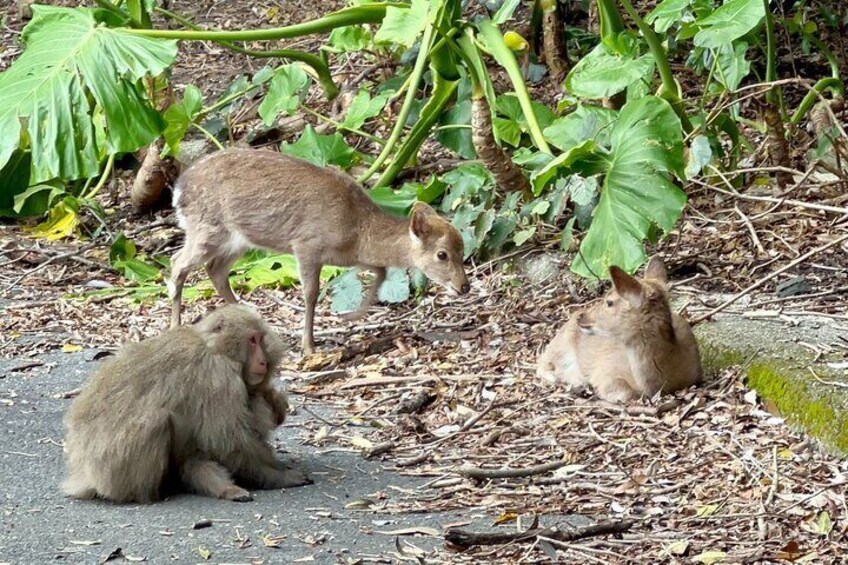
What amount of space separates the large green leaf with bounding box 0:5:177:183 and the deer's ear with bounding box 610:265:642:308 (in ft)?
11.7

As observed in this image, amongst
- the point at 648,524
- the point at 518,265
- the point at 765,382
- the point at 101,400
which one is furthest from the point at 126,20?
the point at 648,524

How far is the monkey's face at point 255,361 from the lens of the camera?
6.09 meters

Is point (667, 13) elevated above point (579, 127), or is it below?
above

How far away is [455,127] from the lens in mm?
10219

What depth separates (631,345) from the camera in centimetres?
704

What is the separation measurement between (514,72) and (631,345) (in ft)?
9.04

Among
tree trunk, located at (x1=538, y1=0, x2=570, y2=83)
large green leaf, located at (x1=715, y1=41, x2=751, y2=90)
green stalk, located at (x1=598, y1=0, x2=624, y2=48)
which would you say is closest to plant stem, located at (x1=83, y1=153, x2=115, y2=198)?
tree trunk, located at (x1=538, y1=0, x2=570, y2=83)

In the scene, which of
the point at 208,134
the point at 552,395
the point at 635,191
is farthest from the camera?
the point at 208,134

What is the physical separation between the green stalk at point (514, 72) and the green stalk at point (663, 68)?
82cm

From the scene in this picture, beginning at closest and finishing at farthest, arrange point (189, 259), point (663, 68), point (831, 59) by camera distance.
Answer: point (663, 68) → point (189, 259) → point (831, 59)

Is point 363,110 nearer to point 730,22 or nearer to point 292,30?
point 292,30

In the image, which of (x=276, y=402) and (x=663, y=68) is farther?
(x=663, y=68)

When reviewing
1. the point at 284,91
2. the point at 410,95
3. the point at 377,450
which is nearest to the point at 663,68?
the point at 410,95

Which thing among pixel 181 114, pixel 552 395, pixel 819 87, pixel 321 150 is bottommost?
pixel 552 395
